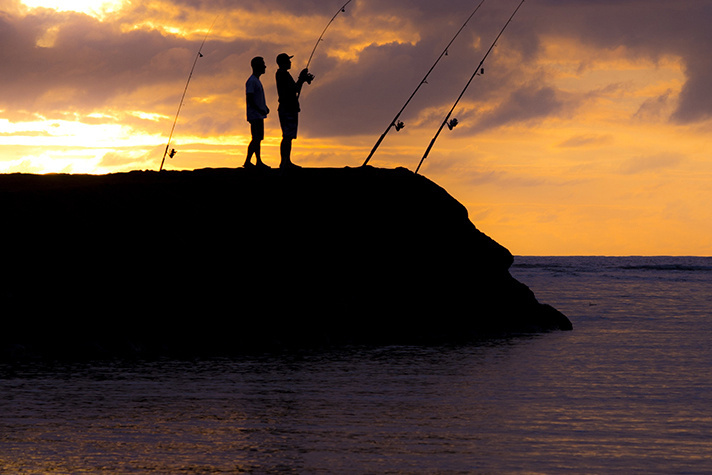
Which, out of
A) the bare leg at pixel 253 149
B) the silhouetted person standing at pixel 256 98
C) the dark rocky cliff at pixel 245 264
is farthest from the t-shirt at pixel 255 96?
the dark rocky cliff at pixel 245 264

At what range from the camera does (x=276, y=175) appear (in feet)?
49.1

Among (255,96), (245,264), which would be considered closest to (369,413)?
(245,264)

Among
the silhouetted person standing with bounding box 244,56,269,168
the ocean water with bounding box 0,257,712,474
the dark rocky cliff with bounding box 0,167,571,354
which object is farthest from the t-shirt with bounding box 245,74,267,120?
the ocean water with bounding box 0,257,712,474

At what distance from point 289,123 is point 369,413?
7111 millimetres

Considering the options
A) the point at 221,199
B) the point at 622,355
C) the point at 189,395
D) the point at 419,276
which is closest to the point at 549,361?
the point at 622,355

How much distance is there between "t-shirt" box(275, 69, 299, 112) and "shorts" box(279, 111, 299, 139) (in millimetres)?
Answer: 87

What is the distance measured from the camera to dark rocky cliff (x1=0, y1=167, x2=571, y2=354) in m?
12.4

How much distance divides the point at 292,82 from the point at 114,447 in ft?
27.6

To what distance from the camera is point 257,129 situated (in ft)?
44.5

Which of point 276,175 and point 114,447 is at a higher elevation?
point 276,175

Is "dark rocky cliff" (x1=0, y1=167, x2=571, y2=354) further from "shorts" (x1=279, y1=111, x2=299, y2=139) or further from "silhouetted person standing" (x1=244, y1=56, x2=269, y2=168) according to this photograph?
"silhouetted person standing" (x1=244, y1=56, x2=269, y2=168)

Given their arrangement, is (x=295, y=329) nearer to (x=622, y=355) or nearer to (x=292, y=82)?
(x=292, y=82)

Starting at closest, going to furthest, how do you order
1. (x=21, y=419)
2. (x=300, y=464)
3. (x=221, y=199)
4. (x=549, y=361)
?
1. (x=300, y=464)
2. (x=21, y=419)
3. (x=549, y=361)
4. (x=221, y=199)

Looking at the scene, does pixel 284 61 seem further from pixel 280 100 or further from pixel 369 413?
pixel 369 413
